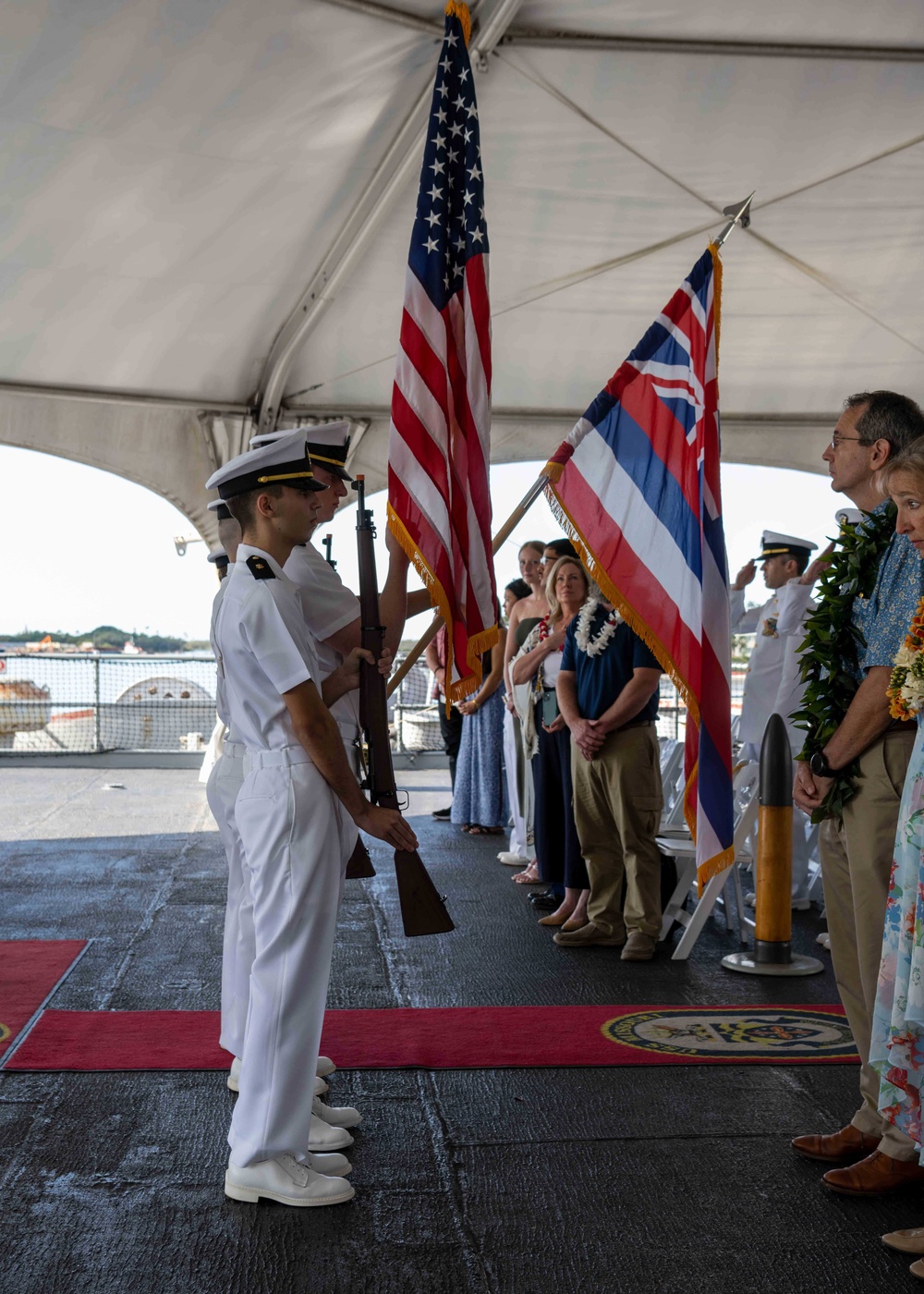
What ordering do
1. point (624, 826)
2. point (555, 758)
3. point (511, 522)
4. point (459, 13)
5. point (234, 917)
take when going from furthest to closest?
1. point (555, 758)
2. point (624, 826)
3. point (511, 522)
4. point (459, 13)
5. point (234, 917)

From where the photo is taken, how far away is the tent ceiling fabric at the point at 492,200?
704 cm

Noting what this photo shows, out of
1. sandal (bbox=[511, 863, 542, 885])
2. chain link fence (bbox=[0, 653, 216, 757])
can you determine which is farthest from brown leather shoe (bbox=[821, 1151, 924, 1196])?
chain link fence (bbox=[0, 653, 216, 757])

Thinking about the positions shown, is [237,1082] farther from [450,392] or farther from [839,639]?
[450,392]

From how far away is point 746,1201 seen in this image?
2.77m

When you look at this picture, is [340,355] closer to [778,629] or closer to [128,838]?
[128,838]

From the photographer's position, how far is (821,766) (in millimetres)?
2955

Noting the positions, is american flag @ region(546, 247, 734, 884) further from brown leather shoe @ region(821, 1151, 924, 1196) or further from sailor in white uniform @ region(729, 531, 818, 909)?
sailor in white uniform @ region(729, 531, 818, 909)

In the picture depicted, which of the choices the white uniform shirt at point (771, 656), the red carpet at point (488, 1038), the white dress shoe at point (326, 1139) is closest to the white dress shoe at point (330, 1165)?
the white dress shoe at point (326, 1139)

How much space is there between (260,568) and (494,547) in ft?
4.89

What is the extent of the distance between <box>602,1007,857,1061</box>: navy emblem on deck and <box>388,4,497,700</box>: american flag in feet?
4.59

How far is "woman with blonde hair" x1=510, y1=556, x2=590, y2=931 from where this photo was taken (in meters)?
5.69

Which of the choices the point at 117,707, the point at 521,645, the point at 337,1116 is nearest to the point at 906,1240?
the point at 337,1116

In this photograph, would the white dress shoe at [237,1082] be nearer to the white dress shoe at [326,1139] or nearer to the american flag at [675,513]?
the white dress shoe at [326,1139]

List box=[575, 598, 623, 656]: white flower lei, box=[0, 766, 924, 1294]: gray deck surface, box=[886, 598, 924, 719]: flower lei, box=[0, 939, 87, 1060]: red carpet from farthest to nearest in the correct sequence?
box=[575, 598, 623, 656]: white flower lei, box=[0, 939, 87, 1060]: red carpet, box=[886, 598, 924, 719]: flower lei, box=[0, 766, 924, 1294]: gray deck surface
